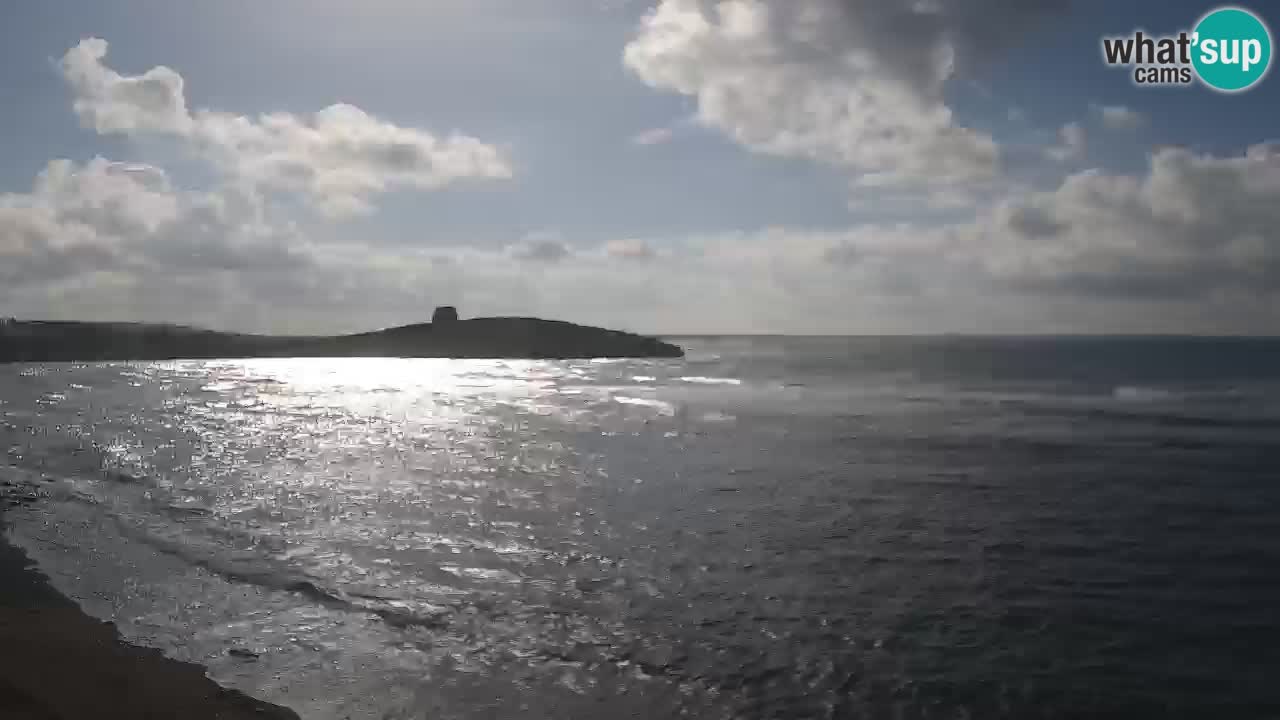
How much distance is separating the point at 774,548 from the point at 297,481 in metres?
23.5

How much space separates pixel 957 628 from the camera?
1730 cm

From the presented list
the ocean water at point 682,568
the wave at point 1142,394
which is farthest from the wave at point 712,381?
the ocean water at point 682,568

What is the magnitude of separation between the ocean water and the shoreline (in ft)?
2.31

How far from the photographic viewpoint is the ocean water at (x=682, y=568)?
14.4 meters

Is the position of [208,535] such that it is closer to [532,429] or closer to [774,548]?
[774,548]

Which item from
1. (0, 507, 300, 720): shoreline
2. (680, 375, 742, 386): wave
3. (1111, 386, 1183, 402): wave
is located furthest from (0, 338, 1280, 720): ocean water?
(680, 375, 742, 386): wave

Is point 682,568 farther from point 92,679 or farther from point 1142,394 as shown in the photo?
point 1142,394

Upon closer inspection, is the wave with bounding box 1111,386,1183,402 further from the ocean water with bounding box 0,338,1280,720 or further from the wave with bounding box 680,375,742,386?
the wave with bounding box 680,375,742,386

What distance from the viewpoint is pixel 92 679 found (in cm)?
1300

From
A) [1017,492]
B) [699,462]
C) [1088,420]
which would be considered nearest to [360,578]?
[699,462]

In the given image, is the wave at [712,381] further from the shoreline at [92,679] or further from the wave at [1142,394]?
the shoreline at [92,679]

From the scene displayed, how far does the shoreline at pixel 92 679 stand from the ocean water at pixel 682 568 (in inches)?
27.8

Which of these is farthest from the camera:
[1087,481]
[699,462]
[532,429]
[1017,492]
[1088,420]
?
A: [1088,420]

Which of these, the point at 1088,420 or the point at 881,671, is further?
the point at 1088,420
